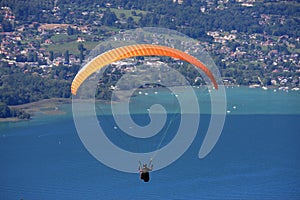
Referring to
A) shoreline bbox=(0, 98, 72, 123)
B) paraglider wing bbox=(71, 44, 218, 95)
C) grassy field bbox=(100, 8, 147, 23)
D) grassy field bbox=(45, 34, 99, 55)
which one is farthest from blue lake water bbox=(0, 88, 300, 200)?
grassy field bbox=(100, 8, 147, 23)

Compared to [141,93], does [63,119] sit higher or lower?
lower

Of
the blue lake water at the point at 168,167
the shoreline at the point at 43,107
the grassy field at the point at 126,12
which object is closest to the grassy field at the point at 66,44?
the grassy field at the point at 126,12

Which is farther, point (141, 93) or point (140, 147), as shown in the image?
point (141, 93)

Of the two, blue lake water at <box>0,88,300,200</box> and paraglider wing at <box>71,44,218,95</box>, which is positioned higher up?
blue lake water at <box>0,88,300,200</box>

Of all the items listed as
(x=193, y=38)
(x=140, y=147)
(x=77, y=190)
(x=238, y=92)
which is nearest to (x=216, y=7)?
(x=193, y=38)

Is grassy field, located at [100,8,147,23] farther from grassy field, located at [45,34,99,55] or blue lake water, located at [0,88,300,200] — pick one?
blue lake water, located at [0,88,300,200]

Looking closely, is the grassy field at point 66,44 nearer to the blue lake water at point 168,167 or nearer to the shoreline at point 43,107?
the shoreline at point 43,107

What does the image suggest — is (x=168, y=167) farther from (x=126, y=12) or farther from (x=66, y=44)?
(x=126, y=12)

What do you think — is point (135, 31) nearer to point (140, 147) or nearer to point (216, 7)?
point (216, 7)
